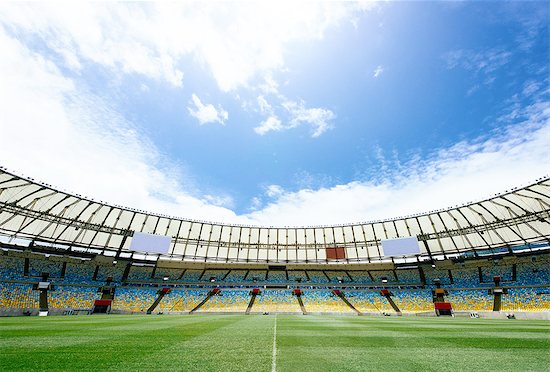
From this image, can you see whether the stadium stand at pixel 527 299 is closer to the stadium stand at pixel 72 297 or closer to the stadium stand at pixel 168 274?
the stadium stand at pixel 168 274

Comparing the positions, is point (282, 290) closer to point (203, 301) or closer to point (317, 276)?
point (317, 276)

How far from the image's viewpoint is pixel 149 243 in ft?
126

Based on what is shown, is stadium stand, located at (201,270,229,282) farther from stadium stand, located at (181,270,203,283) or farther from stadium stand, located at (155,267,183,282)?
stadium stand, located at (155,267,183,282)

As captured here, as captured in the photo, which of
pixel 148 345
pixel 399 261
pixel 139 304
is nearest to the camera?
pixel 148 345

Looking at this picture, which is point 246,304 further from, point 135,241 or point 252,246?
point 135,241

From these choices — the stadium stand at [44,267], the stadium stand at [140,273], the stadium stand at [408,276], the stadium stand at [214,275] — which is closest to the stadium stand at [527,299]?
the stadium stand at [408,276]


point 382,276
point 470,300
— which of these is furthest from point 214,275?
point 470,300

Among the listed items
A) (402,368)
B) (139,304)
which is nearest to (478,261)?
(402,368)

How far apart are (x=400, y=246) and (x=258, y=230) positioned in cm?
2286

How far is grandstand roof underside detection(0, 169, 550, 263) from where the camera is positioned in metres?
29.0

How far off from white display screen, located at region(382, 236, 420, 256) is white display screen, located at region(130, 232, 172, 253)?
34292 millimetres

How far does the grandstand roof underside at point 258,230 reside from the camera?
28984 millimetres

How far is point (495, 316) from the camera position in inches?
1174

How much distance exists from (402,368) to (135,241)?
131 feet
